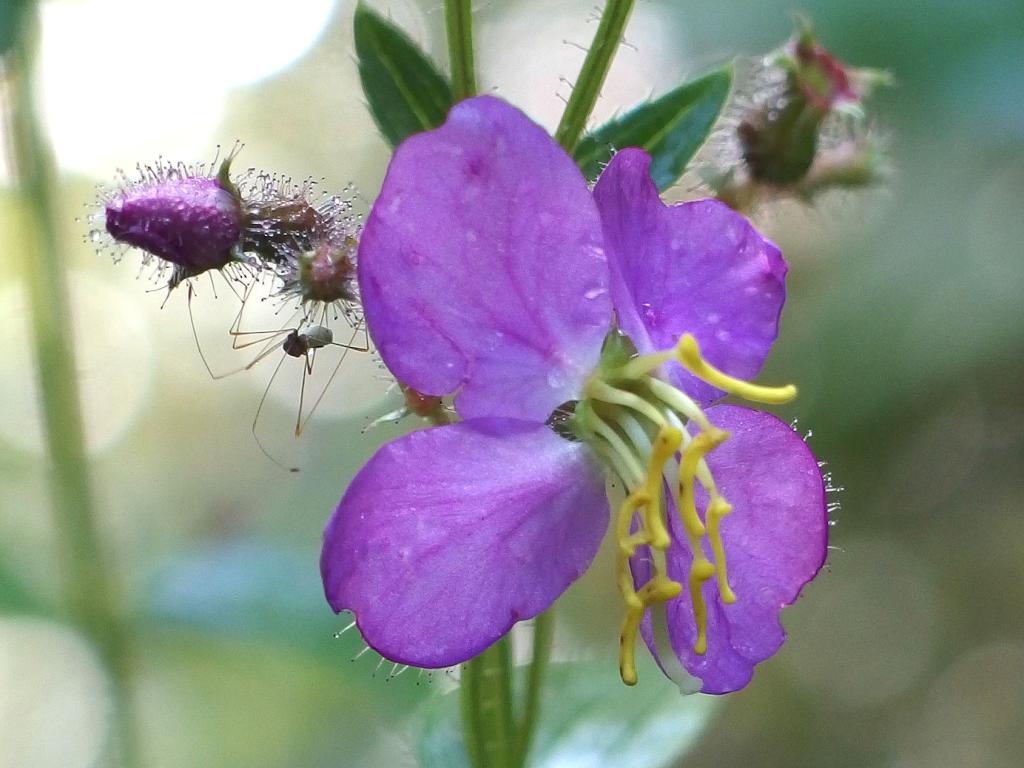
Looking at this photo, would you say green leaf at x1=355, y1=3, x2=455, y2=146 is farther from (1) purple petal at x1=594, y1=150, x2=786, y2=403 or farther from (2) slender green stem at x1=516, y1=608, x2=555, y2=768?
(2) slender green stem at x1=516, y1=608, x2=555, y2=768

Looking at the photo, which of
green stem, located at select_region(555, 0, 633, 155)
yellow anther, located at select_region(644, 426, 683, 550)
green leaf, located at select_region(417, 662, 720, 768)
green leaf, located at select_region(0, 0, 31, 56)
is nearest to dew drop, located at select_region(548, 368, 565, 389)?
yellow anther, located at select_region(644, 426, 683, 550)

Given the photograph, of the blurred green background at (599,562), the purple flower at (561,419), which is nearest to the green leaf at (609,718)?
the blurred green background at (599,562)

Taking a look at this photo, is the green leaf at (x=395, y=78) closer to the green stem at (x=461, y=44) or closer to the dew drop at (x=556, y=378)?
the green stem at (x=461, y=44)

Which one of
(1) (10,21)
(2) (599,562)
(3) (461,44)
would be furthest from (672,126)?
(2) (599,562)

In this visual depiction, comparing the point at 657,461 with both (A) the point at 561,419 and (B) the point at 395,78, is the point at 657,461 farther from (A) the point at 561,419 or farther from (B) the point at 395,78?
(B) the point at 395,78

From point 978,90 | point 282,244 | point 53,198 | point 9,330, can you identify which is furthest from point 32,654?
point 978,90

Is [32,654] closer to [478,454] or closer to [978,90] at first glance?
[478,454]
